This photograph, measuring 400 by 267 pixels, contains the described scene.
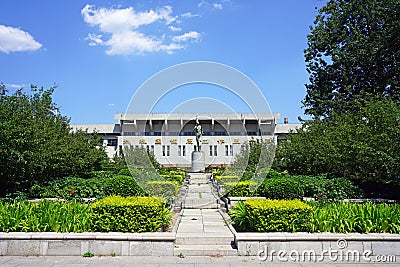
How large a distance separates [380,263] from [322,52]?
75.3 ft

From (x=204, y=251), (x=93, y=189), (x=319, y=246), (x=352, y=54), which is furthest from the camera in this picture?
(x=352, y=54)

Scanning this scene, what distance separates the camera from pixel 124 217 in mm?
6852

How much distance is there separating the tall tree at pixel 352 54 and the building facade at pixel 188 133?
50.1ft

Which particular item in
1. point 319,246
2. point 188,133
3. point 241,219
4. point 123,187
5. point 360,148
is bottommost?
point 319,246

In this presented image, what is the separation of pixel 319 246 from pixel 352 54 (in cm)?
2102

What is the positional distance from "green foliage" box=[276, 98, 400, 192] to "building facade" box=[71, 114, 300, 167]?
24.0 meters

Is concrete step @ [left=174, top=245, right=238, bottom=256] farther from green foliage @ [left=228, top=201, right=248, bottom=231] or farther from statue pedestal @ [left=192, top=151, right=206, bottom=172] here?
statue pedestal @ [left=192, top=151, right=206, bottom=172]

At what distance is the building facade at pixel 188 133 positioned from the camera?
138ft

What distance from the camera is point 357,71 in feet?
82.8

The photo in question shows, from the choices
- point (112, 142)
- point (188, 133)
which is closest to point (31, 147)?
point (188, 133)

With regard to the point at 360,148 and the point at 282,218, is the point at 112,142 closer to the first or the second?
the point at 360,148

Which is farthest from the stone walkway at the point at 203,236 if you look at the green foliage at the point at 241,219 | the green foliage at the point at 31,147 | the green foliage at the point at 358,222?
the green foliage at the point at 31,147

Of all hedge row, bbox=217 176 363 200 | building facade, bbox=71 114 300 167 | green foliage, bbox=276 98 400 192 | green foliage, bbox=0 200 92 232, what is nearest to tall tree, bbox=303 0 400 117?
green foliage, bbox=276 98 400 192

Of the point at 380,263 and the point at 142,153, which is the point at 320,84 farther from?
the point at 380,263
